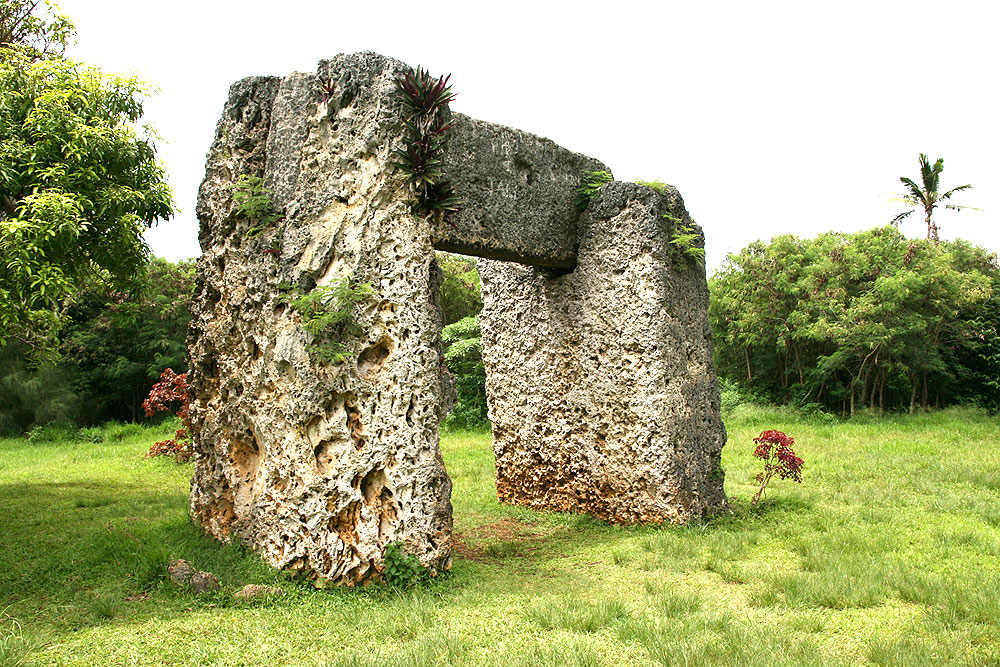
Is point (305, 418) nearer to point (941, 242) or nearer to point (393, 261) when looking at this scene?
point (393, 261)

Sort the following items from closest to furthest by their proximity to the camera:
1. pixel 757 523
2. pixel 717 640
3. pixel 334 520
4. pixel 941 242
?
pixel 717 640 < pixel 334 520 < pixel 757 523 < pixel 941 242

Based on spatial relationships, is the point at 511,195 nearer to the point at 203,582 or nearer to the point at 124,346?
the point at 203,582

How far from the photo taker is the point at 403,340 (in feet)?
16.5

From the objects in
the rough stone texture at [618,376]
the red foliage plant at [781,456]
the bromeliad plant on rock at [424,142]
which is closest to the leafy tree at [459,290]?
the rough stone texture at [618,376]

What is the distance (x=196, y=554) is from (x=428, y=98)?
384cm

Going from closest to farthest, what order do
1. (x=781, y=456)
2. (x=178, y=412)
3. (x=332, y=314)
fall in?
(x=332, y=314) → (x=781, y=456) → (x=178, y=412)

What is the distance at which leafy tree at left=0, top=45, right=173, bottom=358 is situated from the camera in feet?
19.0

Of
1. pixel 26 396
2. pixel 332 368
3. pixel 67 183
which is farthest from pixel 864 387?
pixel 26 396

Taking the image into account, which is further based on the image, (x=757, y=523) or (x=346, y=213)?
(x=757, y=523)

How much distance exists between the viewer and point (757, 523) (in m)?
6.75

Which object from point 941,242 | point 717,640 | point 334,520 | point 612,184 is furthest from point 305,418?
point 941,242

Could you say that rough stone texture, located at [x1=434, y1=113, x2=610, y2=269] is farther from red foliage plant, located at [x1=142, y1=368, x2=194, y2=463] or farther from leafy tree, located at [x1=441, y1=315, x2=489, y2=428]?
leafy tree, located at [x1=441, y1=315, x2=489, y2=428]

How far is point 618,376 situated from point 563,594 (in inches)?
101

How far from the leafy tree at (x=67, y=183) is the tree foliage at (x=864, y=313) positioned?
15.1 m
